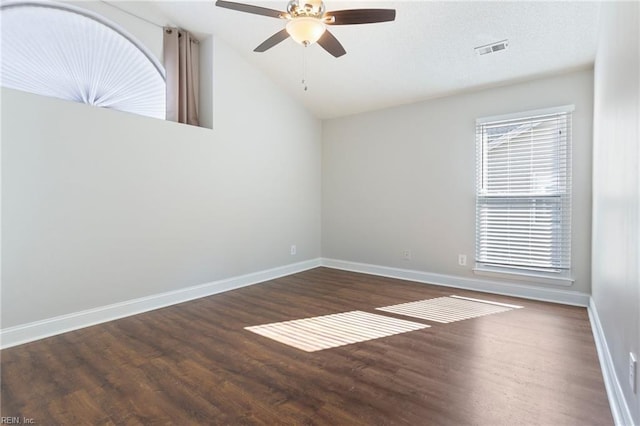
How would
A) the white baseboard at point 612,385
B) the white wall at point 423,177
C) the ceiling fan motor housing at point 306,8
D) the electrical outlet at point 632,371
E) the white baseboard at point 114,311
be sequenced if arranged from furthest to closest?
the white wall at point 423,177
the white baseboard at point 114,311
the ceiling fan motor housing at point 306,8
the white baseboard at point 612,385
the electrical outlet at point 632,371

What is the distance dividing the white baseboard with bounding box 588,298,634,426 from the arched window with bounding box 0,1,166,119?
4.39 m

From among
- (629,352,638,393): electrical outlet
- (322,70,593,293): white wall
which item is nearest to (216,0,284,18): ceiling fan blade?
(322,70,593,293): white wall

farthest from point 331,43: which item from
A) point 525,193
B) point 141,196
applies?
point 525,193

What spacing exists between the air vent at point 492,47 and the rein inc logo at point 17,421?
14.2 feet

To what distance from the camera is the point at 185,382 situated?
1.88 metres

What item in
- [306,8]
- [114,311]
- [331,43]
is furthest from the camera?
[114,311]

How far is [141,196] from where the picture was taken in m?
3.16

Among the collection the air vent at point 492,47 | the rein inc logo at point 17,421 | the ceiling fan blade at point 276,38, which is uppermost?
the air vent at point 492,47

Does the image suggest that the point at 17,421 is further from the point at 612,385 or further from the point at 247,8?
the point at 612,385

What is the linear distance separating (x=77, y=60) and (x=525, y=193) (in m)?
4.86

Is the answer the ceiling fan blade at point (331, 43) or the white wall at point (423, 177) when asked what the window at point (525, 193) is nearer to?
the white wall at point (423, 177)

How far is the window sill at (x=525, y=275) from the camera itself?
3.33 m

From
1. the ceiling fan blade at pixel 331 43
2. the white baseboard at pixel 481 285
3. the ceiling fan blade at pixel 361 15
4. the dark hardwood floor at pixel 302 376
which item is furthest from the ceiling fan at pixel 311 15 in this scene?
the white baseboard at pixel 481 285

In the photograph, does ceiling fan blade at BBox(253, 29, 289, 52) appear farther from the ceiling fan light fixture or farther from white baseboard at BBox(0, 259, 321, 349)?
white baseboard at BBox(0, 259, 321, 349)
